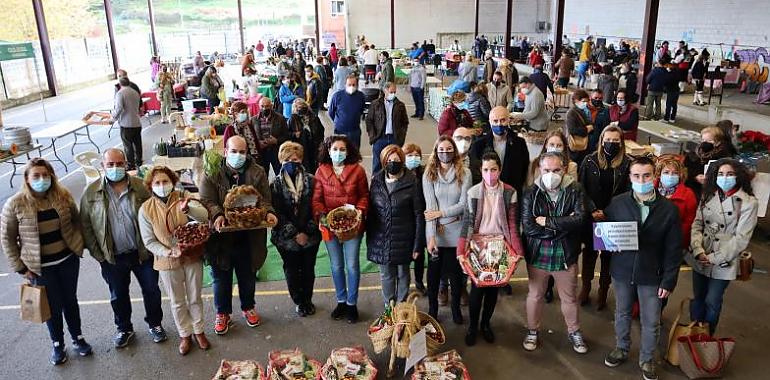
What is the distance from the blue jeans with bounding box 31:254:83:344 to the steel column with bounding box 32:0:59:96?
56.7 feet

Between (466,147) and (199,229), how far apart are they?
2329 millimetres

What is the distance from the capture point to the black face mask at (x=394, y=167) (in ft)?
13.6

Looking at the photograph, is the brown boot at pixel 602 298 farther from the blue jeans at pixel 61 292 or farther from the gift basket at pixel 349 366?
the blue jeans at pixel 61 292

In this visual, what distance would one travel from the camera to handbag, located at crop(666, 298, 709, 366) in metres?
3.94

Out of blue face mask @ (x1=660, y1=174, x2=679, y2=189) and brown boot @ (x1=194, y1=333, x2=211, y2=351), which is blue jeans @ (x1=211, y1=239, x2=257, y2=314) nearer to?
brown boot @ (x1=194, y1=333, x2=211, y2=351)

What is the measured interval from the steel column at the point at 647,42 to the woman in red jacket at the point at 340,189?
464 inches

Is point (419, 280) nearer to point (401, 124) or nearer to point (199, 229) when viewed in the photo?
point (199, 229)

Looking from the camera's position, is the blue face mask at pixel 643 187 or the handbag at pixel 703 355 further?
the handbag at pixel 703 355

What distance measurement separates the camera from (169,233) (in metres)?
3.93

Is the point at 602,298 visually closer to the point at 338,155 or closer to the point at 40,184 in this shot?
the point at 338,155

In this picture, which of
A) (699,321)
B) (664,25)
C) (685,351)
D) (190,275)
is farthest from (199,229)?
(664,25)

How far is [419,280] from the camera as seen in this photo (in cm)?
523

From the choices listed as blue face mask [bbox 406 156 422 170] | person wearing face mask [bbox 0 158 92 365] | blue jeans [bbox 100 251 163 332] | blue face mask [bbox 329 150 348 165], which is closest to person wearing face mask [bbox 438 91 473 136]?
blue face mask [bbox 406 156 422 170]

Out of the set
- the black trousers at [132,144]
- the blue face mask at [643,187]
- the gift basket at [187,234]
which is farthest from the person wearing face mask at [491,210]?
the black trousers at [132,144]
